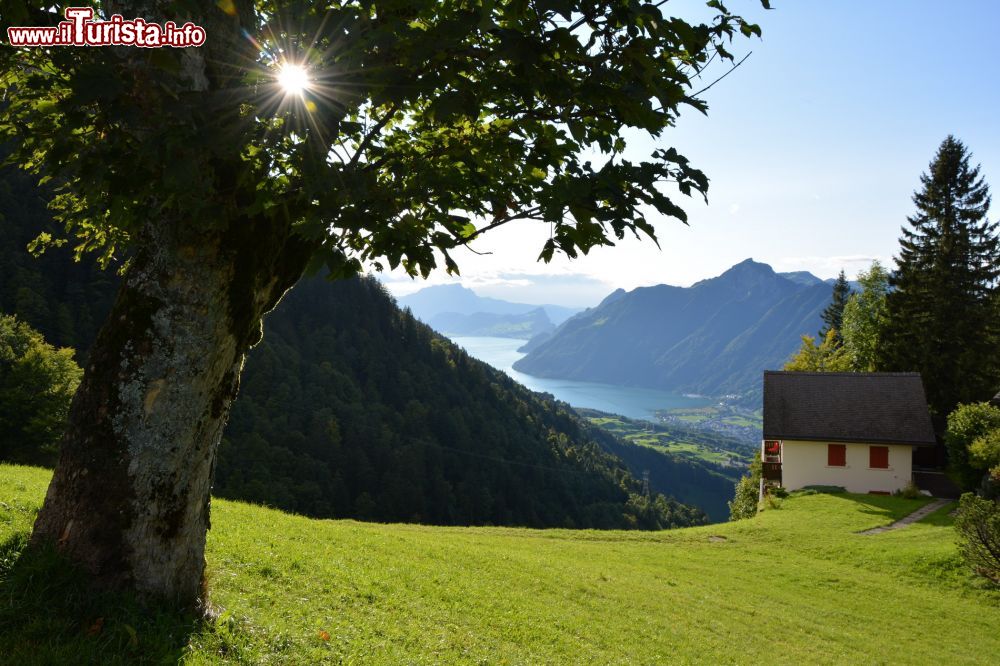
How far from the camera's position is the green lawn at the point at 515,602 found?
4.66 metres

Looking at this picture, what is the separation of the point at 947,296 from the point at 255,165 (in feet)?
167

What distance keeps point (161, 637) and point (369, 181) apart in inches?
163

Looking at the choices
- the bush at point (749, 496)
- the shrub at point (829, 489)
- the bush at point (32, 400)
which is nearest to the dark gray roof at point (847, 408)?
the shrub at point (829, 489)

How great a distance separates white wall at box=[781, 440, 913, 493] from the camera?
100ft

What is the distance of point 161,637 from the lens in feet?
15.0

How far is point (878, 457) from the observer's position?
101ft

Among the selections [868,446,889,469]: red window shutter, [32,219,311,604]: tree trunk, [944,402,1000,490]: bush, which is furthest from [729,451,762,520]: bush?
[32,219,311,604]: tree trunk

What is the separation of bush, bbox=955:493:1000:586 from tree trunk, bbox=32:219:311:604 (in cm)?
2059

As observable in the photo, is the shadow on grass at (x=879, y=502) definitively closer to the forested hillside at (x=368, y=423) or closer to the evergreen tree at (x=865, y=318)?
the evergreen tree at (x=865, y=318)

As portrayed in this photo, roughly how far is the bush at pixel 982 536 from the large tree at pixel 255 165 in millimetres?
18854

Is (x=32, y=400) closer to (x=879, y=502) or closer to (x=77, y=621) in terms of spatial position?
(x=77, y=621)

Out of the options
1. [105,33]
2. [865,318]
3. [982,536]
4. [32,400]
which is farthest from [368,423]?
[105,33]

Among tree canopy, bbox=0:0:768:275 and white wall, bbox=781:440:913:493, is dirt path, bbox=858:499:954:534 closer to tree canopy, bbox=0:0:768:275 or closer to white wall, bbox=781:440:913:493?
white wall, bbox=781:440:913:493

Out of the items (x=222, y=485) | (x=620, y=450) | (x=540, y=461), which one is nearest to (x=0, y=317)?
(x=222, y=485)
